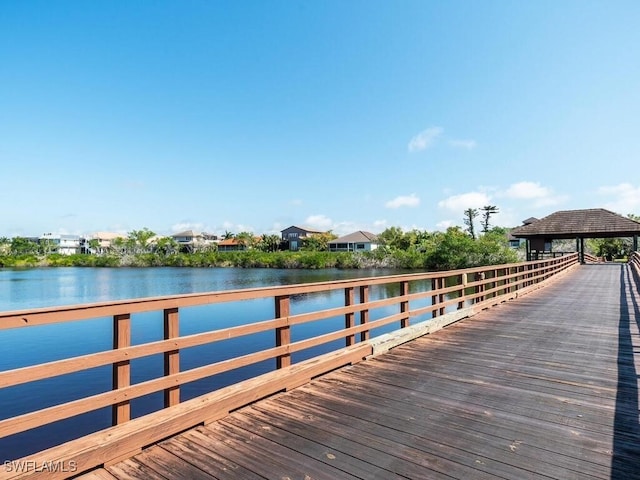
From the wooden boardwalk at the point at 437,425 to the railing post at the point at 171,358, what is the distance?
0.95 ft

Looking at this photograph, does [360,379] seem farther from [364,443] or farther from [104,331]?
[104,331]

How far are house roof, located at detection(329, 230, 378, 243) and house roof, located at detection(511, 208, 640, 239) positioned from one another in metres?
Result: 45.5

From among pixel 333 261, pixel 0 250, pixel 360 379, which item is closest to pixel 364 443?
pixel 360 379

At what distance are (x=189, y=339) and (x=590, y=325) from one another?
7.45m

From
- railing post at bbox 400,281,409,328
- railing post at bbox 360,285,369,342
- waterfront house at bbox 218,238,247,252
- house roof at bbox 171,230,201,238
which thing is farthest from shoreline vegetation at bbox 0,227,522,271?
railing post at bbox 360,285,369,342

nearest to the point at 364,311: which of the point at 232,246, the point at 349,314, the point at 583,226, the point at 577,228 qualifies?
the point at 349,314

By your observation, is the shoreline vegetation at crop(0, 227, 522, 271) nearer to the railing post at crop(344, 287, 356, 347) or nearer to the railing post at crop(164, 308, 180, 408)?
the railing post at crop(344, 287, 356, 347)

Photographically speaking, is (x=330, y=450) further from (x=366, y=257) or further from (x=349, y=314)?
(x=366, y=257)

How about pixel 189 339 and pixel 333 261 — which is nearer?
pixel 189 339

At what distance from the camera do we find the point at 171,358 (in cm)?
310

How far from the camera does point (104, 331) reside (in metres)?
15.4

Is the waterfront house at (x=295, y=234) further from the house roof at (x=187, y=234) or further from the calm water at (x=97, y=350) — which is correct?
the calm water at (x=97, y=350)

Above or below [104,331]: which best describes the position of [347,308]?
above

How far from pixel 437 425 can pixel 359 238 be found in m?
73.6
